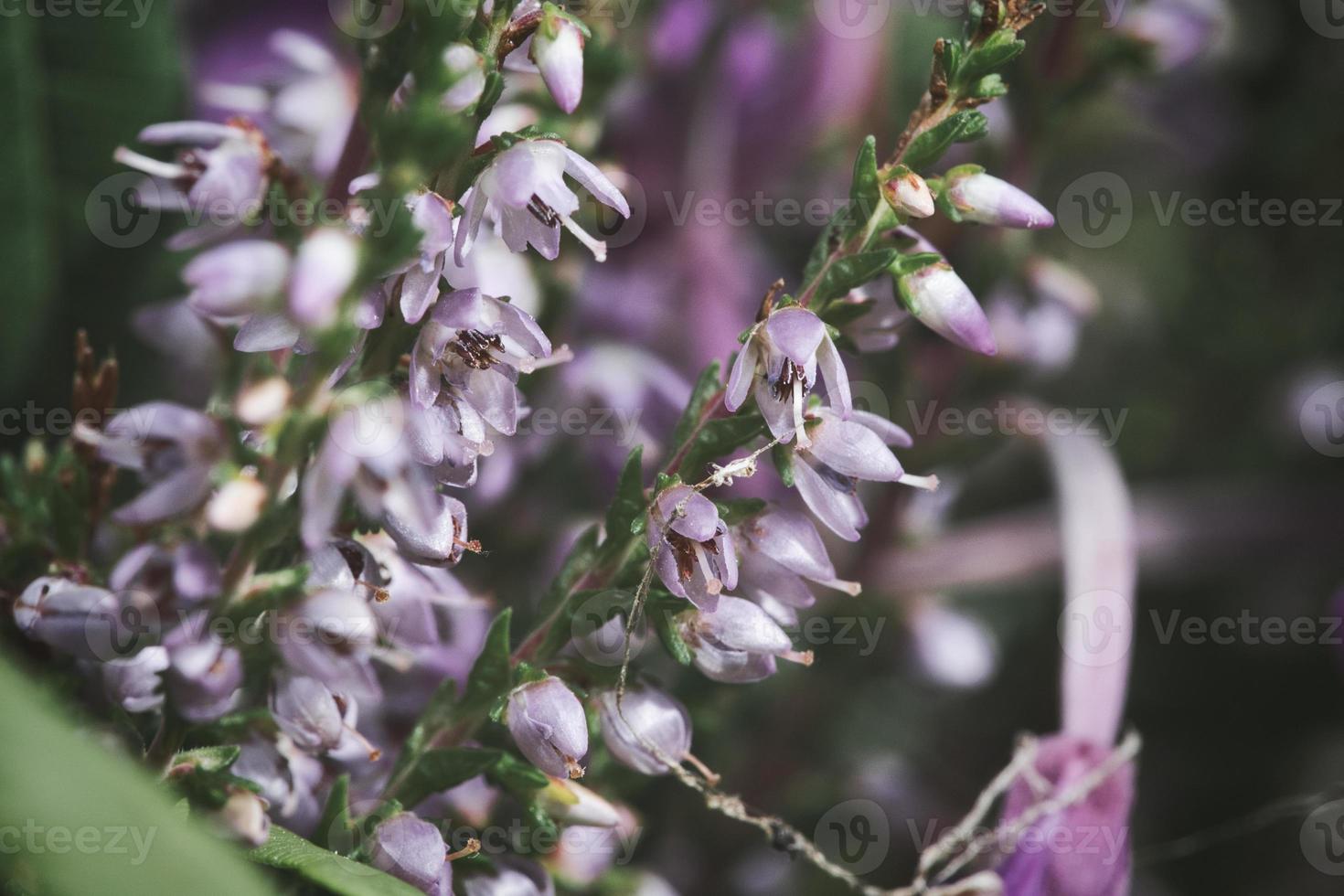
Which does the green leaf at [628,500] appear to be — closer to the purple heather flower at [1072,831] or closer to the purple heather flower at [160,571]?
Answer: the purple heather flower at [160,571]

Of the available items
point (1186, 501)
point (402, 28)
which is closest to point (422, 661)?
point (402, 28)

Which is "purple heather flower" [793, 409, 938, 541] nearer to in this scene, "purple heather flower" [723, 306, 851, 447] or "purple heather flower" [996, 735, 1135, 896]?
"purple heather flower" [723, 306, 851, 447]

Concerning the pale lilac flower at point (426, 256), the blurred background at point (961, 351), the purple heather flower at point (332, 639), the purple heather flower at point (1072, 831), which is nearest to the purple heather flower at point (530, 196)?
the pale lilac flower at point (426, 256)

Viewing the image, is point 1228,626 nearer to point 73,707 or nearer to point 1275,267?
point 1275,267

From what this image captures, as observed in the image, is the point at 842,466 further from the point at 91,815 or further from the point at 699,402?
the point at 91,815

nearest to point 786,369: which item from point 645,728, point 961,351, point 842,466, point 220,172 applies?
point 842,466

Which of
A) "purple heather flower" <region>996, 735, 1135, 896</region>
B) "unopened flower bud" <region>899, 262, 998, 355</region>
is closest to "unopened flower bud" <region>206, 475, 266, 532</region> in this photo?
"unopened flower bud" <region>899, 262, 998, 355</region>
